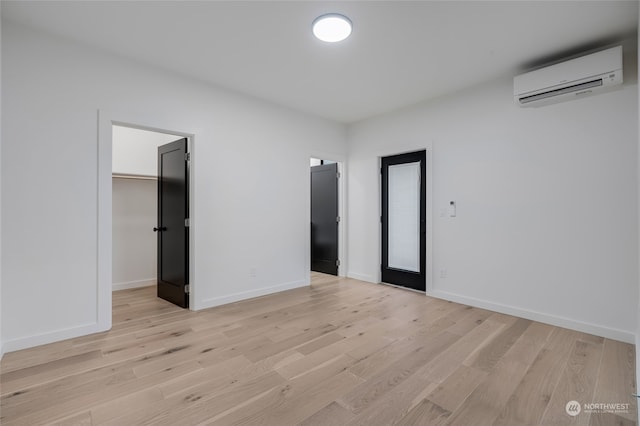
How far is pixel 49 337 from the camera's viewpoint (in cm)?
257

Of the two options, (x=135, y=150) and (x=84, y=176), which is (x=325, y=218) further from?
(x=84, y=176)

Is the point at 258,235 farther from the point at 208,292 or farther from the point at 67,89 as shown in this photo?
the point at 67,89

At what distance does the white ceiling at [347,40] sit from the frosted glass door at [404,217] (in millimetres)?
1315

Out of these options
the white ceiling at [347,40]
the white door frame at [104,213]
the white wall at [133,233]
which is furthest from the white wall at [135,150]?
the white ceiling at [347,40]

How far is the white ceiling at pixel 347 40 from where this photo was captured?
2.25 meters

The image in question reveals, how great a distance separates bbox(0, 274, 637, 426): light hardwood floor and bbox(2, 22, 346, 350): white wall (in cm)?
41

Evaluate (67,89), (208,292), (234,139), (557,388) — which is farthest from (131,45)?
(557,388)

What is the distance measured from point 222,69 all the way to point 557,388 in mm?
3912

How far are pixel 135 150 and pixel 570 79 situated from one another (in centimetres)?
525

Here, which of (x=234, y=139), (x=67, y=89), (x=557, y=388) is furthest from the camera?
(x=234, y=139)

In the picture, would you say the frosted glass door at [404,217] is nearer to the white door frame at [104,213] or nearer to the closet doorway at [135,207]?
the closet doorway at [135,207]

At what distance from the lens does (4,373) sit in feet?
6.91

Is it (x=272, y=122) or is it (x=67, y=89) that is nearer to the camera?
(x=67, y=89)

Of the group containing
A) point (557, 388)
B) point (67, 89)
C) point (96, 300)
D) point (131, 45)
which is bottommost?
point (557, 388)
